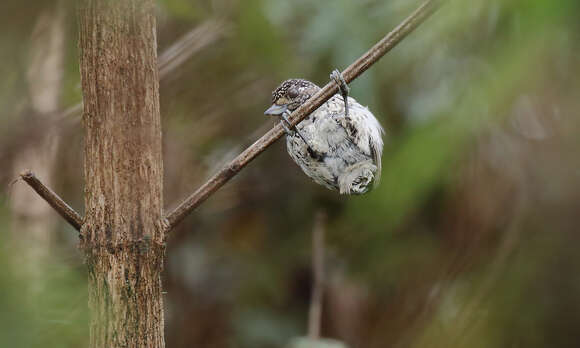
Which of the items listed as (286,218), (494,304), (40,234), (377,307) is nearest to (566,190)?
(494,304)

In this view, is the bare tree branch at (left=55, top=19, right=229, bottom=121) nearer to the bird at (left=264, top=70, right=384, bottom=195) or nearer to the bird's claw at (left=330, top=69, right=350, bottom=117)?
the bird at (left=264, top=70, right=384, bottom=195)

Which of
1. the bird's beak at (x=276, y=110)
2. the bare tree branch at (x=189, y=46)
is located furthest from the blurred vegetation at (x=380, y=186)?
the bird's beak at (x=276, y=110)

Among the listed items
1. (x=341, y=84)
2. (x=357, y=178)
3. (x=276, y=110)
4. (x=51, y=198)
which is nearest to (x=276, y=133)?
(x=341, y=84)

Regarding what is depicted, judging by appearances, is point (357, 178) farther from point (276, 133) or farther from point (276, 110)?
point (276, 133)

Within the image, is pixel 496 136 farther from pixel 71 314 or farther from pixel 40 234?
pixel 71 314

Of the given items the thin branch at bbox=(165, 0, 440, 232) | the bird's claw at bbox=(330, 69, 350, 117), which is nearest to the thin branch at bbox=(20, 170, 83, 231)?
the thin branch at bbox=(165, 0, 440, 232)

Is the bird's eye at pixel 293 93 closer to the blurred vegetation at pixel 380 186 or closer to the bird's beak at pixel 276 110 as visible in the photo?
the bird's beak at pixel 276 110
